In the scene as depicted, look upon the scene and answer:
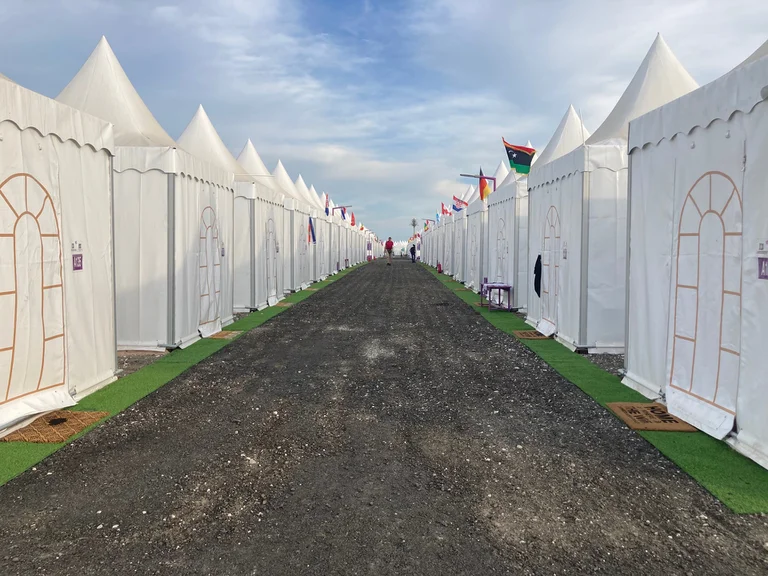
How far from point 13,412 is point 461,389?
14.4ft

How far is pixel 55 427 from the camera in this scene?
4.66m

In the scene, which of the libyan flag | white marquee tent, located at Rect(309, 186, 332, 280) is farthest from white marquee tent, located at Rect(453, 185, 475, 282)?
the libyan flag

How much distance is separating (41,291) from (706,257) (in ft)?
20.5

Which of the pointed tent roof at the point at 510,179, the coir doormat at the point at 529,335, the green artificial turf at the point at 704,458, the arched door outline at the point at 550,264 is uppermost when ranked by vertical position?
the pointed tent roof at the point at 510,179

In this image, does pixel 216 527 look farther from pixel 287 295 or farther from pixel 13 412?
pixel 287 295

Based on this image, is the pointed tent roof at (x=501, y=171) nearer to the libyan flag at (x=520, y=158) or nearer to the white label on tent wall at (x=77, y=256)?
the libyan flag at (x=520, y=158)

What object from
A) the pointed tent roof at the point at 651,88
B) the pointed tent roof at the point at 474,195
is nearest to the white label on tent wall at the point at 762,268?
the pointed tent roof at the point at 651,88

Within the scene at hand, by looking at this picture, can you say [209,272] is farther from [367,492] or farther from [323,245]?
[323,245]

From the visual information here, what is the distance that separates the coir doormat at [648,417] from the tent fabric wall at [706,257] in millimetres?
113

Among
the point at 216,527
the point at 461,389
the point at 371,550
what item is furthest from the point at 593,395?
the point at 216,527

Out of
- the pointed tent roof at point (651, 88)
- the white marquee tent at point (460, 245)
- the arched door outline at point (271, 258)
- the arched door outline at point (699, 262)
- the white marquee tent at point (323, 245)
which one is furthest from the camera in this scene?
the white marquee tent at point (323, 245)

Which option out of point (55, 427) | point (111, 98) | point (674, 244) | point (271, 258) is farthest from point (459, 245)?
point (55, 427)

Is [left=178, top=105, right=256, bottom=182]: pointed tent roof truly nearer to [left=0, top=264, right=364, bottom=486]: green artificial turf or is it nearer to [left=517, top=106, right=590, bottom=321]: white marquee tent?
[left=0, top=264, right=364, bottom=486]: green artificial turf

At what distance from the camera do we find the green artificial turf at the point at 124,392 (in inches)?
155
